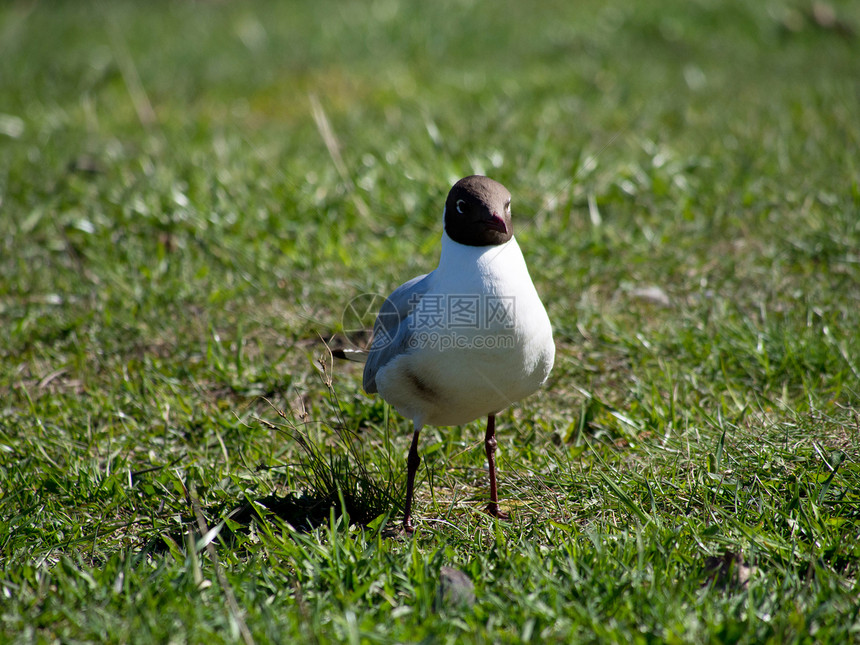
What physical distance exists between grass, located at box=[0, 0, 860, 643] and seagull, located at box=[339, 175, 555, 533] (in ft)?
1.20

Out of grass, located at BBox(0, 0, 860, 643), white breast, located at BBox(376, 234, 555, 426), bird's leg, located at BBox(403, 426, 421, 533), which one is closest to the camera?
grass, located at BBox(0, 0, 860, 643)

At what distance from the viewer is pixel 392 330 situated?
307 centimetres

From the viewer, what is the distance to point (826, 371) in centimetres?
351

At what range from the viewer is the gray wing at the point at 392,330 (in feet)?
9.53

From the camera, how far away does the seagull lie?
2.65 meters

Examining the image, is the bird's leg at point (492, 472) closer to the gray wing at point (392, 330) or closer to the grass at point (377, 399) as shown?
the grass at point (377, 399)

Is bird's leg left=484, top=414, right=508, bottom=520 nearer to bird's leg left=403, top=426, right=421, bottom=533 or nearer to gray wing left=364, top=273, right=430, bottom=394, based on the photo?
bird's leg left=403, top=426, right=421, bottom=533

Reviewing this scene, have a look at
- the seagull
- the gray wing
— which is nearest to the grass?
the gray wing

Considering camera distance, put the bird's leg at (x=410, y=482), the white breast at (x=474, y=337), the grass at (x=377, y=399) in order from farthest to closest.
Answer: the bird's leg at (x=410, y=482)
the white breast at (x=474, y=337)
the grass at (x=377, y=399)

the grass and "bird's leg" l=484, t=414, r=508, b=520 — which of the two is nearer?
the grass

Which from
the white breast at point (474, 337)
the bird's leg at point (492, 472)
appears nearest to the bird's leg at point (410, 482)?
the white breast at point (474, 337)

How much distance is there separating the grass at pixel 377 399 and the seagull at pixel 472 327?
365 mm

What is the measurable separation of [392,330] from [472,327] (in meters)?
0.53

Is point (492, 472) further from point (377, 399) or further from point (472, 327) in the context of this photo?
point (377, 399)
